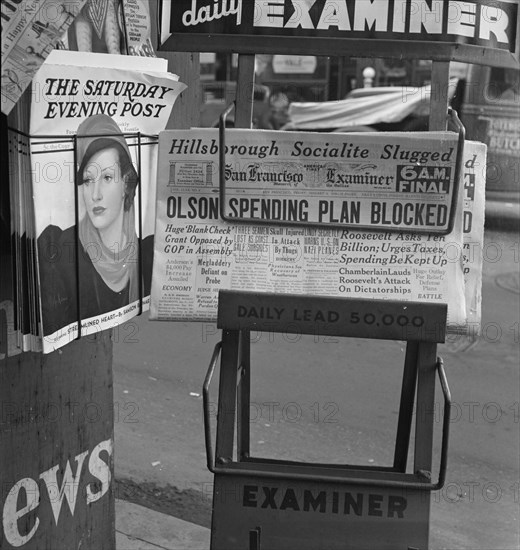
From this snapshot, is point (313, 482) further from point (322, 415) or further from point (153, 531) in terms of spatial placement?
point (322, 415)

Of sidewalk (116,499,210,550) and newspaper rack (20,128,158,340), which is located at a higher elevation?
newspaper rack (20,128,158,340)

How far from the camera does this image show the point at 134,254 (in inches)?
81.4

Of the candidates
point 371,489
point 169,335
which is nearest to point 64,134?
point 371,489

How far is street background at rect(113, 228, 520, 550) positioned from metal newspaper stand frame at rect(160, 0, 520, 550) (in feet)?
5.83

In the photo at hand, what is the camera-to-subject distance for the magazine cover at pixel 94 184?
1.77 metres

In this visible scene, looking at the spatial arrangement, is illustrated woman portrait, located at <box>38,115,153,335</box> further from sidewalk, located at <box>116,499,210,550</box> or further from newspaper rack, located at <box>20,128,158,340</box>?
sidewalk, located at <box>116,499,210,550</box>

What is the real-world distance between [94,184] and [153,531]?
187cm

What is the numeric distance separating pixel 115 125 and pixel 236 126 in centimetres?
28

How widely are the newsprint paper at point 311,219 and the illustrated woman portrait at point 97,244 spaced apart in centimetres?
16

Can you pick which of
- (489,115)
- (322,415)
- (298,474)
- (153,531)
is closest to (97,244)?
(298,474)

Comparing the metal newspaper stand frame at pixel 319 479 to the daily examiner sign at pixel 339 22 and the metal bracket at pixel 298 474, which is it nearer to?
the metal bracket at pixel 298 474

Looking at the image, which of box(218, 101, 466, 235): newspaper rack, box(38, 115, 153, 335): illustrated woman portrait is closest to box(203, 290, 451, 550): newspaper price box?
box(218, 101, 466, 235): newspaper rack

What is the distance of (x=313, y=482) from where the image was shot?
187 centimetres

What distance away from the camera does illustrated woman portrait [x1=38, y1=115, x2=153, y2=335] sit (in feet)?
6.00
